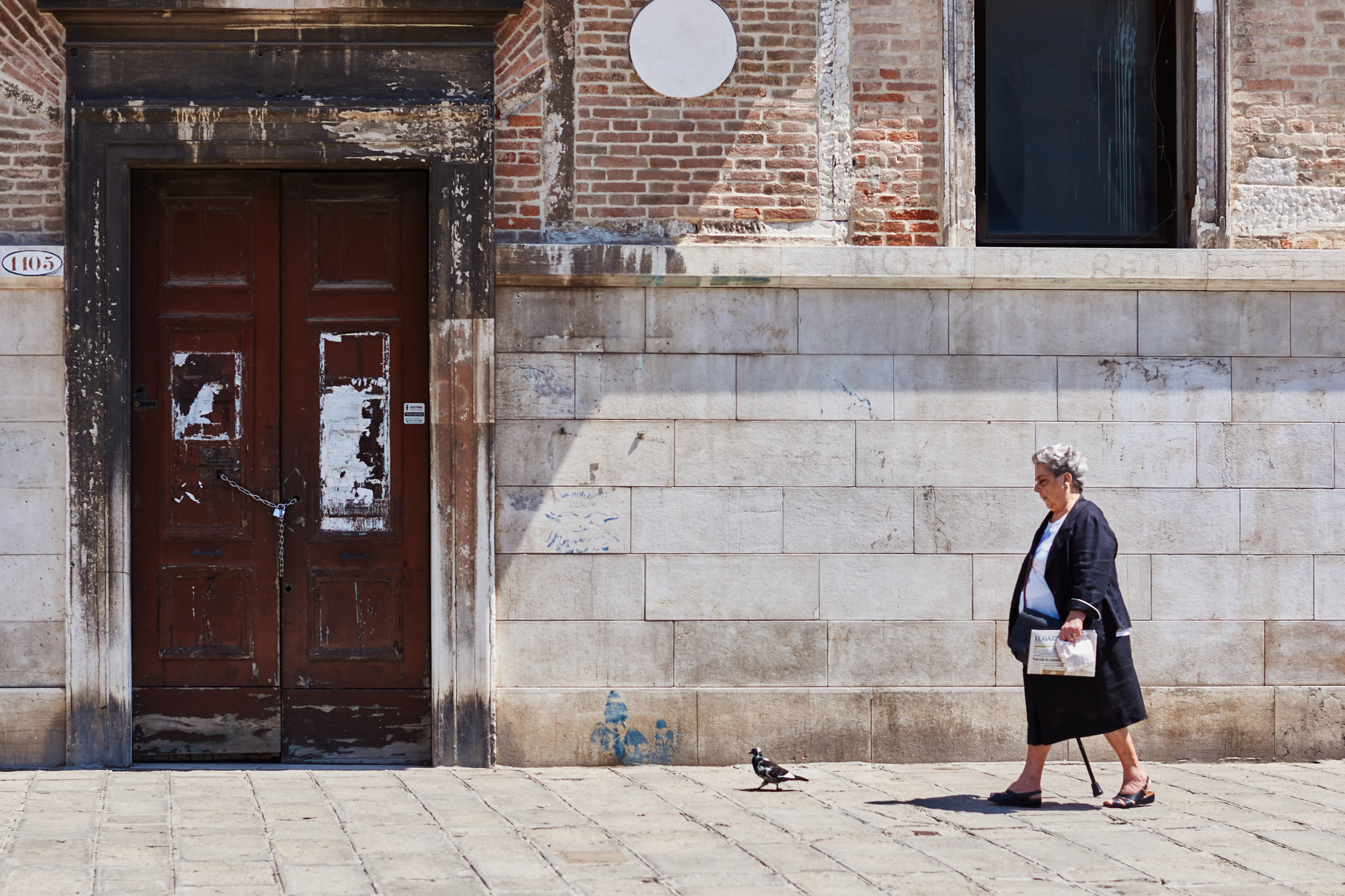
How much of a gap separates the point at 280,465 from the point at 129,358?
94 cm

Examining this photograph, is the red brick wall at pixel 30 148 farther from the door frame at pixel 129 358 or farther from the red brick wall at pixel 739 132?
the red brick wall at pixel 739 132

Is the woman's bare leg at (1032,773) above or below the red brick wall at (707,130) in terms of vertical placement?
below

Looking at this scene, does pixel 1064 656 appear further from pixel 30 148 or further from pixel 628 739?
pixel 30 148

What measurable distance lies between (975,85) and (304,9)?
3.63 meters

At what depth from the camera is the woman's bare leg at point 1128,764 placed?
6.07 m

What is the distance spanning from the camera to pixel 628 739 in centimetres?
716

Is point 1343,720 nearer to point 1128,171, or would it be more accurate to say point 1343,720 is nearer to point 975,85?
point 1128,171

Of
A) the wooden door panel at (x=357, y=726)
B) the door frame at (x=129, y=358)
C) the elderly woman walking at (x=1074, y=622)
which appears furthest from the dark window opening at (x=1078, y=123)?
the wooden door panel at (x=357, y=726)

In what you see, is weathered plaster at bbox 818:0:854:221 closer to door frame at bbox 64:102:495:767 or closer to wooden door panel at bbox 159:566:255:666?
door frame at bbox 64:102:495:767

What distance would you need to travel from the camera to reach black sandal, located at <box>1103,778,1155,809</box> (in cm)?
605

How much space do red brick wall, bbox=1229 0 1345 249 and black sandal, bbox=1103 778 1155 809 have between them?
10.4 ft

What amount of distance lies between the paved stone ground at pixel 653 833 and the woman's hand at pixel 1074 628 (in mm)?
781

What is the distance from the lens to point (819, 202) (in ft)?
24.0

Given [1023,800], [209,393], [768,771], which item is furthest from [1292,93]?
[209,393]
